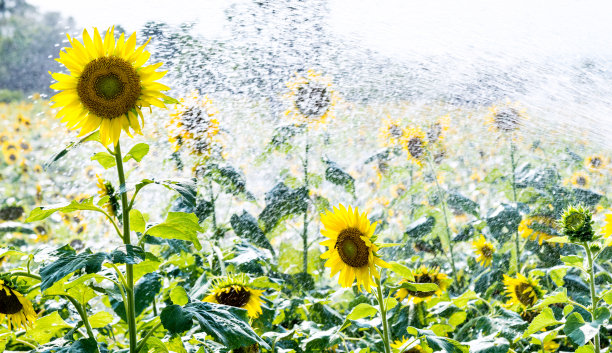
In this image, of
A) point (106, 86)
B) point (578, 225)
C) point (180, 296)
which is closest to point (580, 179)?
point (578, 225)

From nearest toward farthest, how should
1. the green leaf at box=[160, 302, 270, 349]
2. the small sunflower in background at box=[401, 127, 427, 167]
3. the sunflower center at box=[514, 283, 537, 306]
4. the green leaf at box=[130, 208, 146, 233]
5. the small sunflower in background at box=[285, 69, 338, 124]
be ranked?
the green leaf at box=[160, 302, 270, 349], the green leaf at box=[130, 208, 146, 233], the sunflower center at box=[514, 283, 537, 306], the small sunflower in background at box=[285, 69, 338, 124], the small sunflower in background at box=[401, 127, 427, 167]

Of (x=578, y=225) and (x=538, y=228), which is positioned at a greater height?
(x=578, y=225)

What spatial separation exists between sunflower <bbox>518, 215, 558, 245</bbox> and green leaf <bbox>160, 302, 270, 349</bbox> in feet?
4.15

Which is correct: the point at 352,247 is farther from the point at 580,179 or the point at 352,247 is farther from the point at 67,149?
the point at 580,179

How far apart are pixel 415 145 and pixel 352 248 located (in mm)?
1100

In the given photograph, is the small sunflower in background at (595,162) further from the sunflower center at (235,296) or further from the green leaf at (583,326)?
the sunflower center at (235,296)

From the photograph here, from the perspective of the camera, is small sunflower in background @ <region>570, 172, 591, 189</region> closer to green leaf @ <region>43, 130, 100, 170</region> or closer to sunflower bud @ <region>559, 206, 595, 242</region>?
sunflower bud @ <region>559, 206, 595, 242</region>

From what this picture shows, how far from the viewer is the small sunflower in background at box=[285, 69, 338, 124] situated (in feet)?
6.05

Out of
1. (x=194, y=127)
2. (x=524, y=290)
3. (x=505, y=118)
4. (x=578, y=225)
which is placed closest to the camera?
(x=578, y=225)

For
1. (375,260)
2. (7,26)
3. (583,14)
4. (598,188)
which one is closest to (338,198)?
(598,188)

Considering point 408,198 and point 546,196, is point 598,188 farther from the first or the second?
point 408,198

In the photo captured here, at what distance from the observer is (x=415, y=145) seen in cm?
196

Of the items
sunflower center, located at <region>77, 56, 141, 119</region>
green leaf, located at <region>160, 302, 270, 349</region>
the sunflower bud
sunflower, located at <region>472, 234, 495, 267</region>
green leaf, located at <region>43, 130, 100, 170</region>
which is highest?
sunflower center, located at <region>77, 56, 141, 119</region>

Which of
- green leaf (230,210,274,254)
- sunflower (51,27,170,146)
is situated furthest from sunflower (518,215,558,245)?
sunflower (51,27,170,146)
